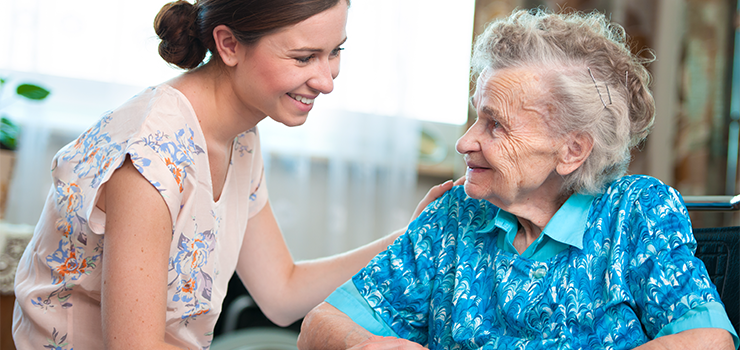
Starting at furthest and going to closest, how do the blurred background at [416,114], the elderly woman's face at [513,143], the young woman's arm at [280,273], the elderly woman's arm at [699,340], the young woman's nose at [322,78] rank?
1. the blurred background at [416,114]
2. the young woman's arm at [280,273]
3. the young woman's nose at [322,78]
4. the elderly woman's face at [513,143]
5. the elderly woman's arm at [699,340]

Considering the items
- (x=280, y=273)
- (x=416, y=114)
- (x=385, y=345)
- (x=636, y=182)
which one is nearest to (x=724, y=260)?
(x=636, y=182)

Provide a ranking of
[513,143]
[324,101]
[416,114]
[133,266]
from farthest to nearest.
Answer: [416,114] < [324,101] < [513,143] < [133,266]

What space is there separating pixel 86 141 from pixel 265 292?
22.8 inches

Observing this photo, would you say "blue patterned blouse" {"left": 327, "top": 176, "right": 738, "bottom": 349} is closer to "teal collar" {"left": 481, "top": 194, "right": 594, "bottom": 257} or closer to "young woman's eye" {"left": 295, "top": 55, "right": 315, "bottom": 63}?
"teal collar" {"left": 481, "top": 194, "right": 594, "bottom": 257}

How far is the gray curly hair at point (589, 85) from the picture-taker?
1046 mm

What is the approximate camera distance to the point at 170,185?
1.02 metres

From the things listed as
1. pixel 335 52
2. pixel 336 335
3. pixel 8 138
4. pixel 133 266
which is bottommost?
pixel 336 335

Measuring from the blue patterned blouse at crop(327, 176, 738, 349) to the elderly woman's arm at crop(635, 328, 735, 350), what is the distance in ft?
0.04

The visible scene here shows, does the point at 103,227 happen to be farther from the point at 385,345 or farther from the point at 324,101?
the point at 324,101

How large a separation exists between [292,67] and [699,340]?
32.9 inches

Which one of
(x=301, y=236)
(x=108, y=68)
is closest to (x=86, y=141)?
(x=108, y=68)

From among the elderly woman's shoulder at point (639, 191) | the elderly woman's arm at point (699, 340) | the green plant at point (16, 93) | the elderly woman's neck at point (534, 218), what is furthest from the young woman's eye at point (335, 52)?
the green plant at point (16, 93)

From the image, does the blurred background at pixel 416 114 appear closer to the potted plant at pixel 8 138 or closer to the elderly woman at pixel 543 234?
the potted plant at pixel 8 138

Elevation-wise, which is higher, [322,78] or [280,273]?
[322,78]
